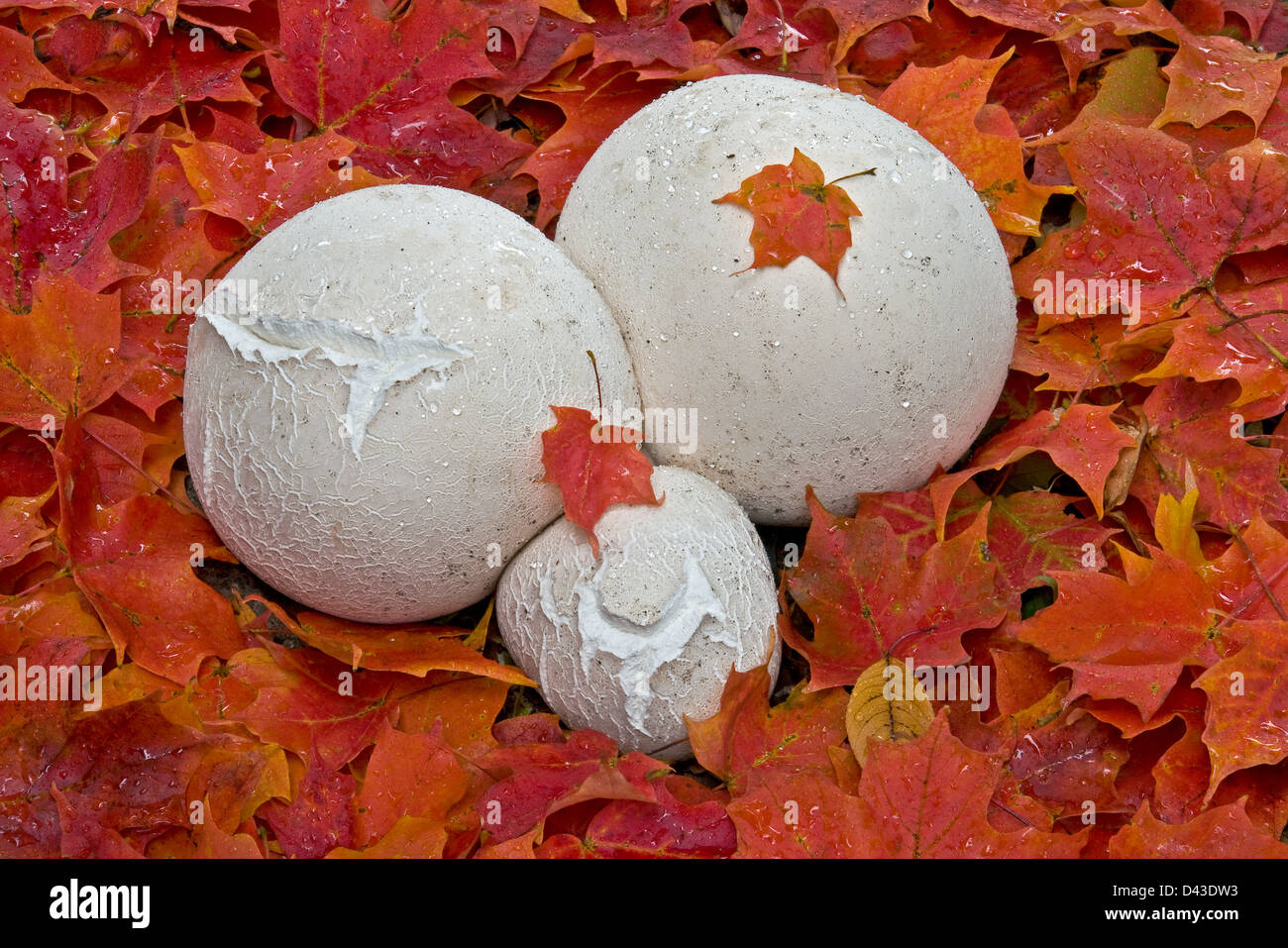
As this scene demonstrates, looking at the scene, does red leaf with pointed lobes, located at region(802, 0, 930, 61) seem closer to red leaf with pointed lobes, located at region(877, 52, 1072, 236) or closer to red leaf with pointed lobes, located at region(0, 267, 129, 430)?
red leaf with pointed lobes, located at region(877, 52, 1072, 236)

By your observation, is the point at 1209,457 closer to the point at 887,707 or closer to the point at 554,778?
the point at 887,707

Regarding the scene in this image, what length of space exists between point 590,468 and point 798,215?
563 millimetres

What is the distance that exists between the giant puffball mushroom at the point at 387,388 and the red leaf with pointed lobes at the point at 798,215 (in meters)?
0.33

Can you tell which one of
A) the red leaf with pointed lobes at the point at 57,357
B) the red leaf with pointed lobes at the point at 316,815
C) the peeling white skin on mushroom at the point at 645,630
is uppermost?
the red leaf with pointed lobes at the point at 57,357

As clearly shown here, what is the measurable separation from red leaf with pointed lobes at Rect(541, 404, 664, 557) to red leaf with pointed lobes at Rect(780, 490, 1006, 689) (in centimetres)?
34

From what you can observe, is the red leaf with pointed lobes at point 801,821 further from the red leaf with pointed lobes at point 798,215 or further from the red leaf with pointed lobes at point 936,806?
the red leaf with pointed lobes at point 798,215

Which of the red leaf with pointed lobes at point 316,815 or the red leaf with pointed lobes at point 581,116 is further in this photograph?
the red leaf with pointed lobes at point 581,116

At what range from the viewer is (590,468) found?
2012 millimetres

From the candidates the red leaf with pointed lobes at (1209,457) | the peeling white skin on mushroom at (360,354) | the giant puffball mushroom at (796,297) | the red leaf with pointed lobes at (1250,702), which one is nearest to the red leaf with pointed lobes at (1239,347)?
the red leaf with pointed lobes at (1209,457)

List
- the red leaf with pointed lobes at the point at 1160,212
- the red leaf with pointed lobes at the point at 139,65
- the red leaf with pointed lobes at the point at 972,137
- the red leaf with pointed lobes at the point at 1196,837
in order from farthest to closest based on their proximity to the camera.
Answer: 1. the red leaf with pointed lobes at the point at 139,65
2. the red leaf with pointed lobes at the point at 972,137
3. the red leaf with pointed lobes at the point at 1160,212
4. the red leaf with pointed lobes at the point at 1196,837

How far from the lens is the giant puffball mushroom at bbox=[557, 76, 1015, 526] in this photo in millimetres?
1979

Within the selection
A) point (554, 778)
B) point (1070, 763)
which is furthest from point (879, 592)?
point (554, 778)

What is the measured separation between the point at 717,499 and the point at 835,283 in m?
0.46

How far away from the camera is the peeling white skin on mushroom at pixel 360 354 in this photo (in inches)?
73.2
